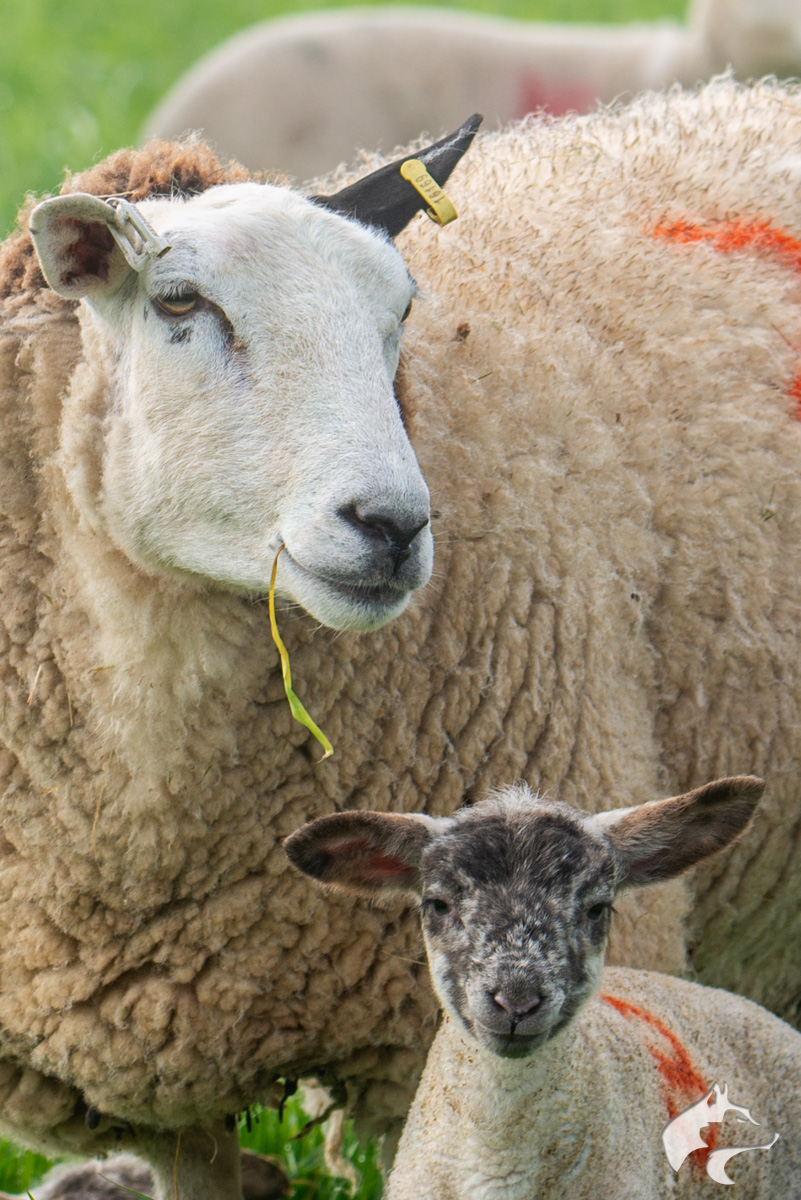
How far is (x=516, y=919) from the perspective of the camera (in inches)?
107

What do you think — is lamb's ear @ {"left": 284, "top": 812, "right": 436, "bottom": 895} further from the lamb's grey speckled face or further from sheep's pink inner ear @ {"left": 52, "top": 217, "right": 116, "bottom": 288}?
sheep's pink inner ear @ {"left": 52, "top": 217, "right": 116, "bottom": 288}

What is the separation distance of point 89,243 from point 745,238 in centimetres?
202

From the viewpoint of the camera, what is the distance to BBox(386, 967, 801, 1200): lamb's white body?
288 cm

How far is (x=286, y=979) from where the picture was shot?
3.41m

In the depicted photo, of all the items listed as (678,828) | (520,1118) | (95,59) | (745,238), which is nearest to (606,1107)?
(520,1118)

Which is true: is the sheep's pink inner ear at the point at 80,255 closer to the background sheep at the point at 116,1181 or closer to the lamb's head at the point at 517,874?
the lamb's head at the point at 517,874

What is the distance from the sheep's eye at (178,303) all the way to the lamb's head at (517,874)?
100 cm

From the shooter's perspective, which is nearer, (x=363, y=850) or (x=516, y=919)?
(x=516, y=919)

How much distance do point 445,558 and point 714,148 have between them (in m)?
1.68

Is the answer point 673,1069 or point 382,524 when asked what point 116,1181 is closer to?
point 673,1069

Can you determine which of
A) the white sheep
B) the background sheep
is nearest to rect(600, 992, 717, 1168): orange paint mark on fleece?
the background sheep

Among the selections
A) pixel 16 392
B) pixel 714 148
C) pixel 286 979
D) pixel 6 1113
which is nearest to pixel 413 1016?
pixel 286 979

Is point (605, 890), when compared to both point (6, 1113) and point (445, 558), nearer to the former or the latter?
point (445, 558)

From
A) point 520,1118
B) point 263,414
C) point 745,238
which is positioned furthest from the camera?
point 745,238
